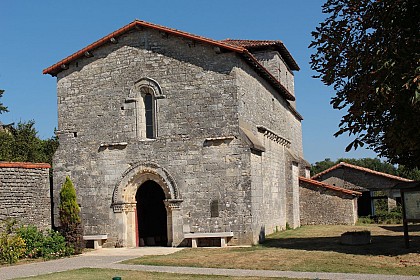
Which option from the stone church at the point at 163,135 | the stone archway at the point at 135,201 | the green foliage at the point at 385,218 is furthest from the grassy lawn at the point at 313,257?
the green foliage at the point at 385,218

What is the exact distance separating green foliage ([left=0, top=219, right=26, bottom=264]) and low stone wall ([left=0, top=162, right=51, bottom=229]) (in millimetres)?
519

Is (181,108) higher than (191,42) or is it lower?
lower

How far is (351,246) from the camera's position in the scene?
16297mm

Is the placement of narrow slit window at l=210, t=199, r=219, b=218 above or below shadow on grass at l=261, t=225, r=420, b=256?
above

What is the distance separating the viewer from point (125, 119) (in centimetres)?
1947

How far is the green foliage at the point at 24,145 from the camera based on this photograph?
28391 mm

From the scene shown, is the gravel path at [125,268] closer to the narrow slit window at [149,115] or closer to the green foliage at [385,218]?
the narrow slit window at [149,115]

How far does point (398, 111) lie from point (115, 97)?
33.7 feet

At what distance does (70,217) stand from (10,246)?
2791 mm

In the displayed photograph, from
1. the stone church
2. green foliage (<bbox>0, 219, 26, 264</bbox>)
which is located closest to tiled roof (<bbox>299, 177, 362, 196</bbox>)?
the stone church

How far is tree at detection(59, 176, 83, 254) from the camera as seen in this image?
17922 mm

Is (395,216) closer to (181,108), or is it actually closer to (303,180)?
(303,180)

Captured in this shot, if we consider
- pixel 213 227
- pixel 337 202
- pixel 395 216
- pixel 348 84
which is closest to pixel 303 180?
pixel 337 202

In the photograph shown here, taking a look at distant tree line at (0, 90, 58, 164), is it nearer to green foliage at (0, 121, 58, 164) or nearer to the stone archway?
green foliage at (0, 121, 58, 164)
